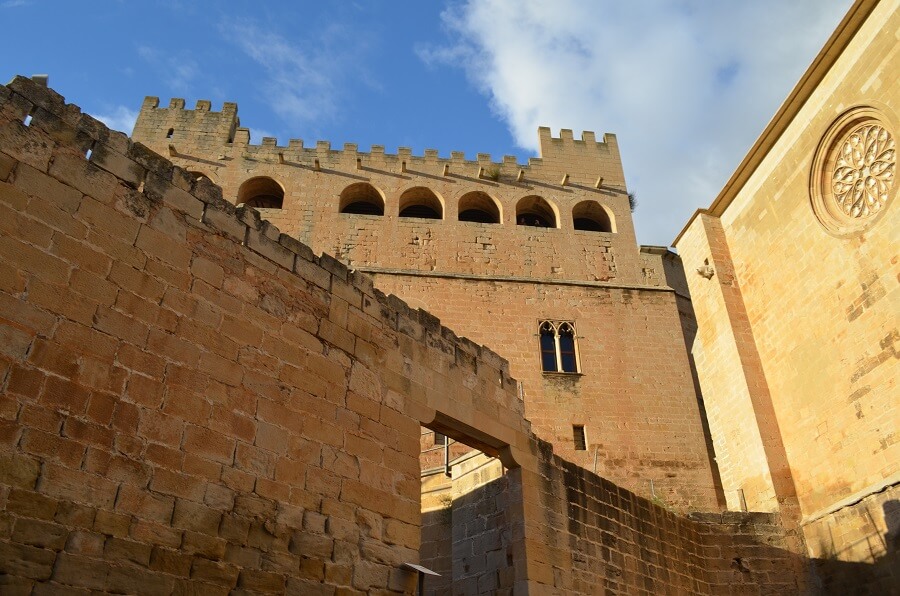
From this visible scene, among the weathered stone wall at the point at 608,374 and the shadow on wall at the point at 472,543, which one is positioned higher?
the weathered stone wall at the point at 608,374

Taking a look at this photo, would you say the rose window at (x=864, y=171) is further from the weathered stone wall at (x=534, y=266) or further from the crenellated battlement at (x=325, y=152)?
the crenellated battlement at (x=325, y=152)

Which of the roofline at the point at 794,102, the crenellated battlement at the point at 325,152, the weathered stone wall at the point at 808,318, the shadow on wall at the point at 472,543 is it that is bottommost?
the shadow on wall at the point at 472,543

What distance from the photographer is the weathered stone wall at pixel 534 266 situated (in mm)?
15602

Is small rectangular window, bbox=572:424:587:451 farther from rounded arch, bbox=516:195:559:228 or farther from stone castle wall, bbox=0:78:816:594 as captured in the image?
stone castle wall, bbox=0:78:816:594

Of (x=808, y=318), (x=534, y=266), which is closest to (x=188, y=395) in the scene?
(x=808, y=318)

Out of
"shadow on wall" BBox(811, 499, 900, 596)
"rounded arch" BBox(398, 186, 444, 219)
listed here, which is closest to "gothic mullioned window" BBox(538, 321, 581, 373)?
"rounded arch" BBox(398, 186, 444, 219)

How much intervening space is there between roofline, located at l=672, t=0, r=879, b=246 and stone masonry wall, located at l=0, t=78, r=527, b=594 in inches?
347

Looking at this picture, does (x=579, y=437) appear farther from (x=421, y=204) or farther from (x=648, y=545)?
(x=421, y=204)

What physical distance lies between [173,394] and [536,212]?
671 inches

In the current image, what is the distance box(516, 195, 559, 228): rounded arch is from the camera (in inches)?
798

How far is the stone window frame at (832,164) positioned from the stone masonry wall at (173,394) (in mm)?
7736

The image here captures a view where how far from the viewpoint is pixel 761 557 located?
32.2ft

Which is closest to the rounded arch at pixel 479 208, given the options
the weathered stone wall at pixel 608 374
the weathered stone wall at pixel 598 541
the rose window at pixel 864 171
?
the weathered stone wall at pixel 608 374

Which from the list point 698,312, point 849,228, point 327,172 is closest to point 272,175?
point 327,172
